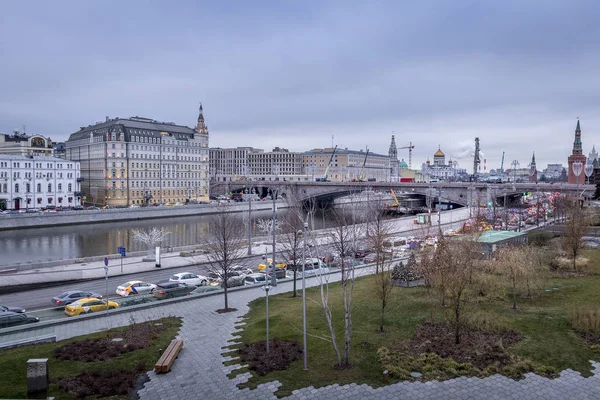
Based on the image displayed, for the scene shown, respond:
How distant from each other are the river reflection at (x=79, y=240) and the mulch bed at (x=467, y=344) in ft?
110

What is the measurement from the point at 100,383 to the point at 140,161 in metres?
81.5

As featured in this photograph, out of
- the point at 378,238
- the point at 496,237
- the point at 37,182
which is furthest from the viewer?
the point at 37,182

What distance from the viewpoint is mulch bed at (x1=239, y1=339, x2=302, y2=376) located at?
496 inches

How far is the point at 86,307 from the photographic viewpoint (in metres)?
19.0

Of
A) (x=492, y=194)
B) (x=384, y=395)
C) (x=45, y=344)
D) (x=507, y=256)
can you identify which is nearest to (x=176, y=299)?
(x=45, y=344)

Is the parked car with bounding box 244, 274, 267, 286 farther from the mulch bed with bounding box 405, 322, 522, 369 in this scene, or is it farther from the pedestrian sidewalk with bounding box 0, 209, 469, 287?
the mulch bed with bounding box 405, 322, 522, 369

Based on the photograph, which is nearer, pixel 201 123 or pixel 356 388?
pixel 356 388

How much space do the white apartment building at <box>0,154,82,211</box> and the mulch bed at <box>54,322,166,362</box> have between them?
6357 cm

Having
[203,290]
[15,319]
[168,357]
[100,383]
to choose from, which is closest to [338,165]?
[203,290]

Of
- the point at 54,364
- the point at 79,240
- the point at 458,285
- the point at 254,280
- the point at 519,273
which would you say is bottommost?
the point at 79,240

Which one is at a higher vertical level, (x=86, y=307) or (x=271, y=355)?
(x=271, y=355)

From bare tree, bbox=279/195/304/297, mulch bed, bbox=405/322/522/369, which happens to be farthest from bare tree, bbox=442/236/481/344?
bare tree, bbox=279/195/304/297

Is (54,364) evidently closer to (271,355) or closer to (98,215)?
(271,355)

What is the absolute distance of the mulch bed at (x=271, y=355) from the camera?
12.6 meters
